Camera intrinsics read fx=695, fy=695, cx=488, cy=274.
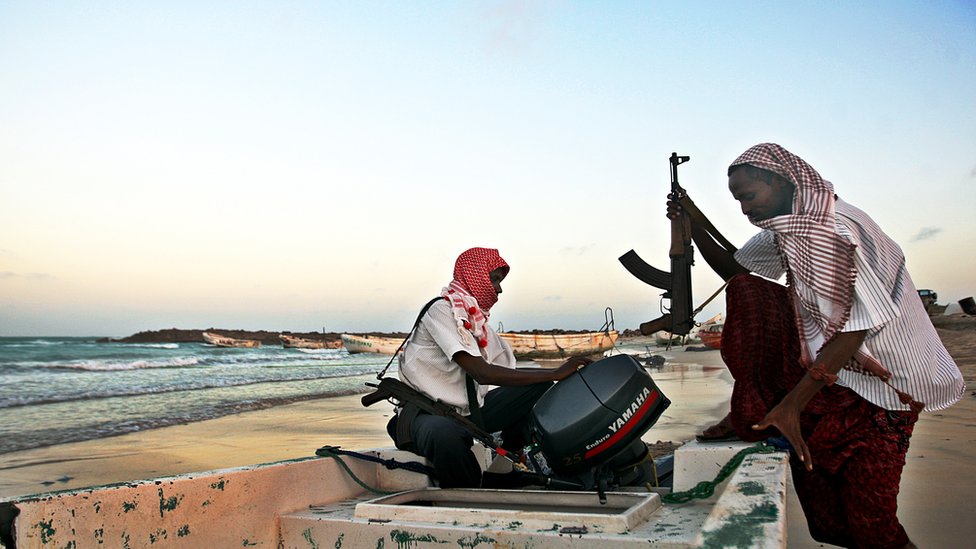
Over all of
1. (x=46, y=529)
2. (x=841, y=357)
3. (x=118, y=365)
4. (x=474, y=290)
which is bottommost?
(x=118, y=365)

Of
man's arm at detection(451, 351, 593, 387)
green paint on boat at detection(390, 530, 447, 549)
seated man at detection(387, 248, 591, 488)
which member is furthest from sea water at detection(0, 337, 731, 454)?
green paint on boat at detection(390, 530, 447, 549)

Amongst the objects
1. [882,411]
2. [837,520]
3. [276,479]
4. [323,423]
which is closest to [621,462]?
[837,520]

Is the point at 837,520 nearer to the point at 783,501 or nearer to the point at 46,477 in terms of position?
the point at 783,501

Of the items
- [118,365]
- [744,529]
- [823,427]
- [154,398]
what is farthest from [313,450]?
[118,365]

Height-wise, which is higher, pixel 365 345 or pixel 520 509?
pixel 520 509

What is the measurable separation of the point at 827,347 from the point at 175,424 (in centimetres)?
925

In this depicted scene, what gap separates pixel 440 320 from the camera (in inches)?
134

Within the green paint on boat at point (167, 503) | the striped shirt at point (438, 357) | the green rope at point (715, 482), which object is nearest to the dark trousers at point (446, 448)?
the striped shirt at point (438, 357)

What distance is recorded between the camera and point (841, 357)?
2219 millimetres

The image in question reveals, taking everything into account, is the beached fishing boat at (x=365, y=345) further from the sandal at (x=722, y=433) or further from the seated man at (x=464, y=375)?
the sandal at (x=722, y=433)

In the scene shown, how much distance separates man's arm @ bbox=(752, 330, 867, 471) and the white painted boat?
93 millimetres

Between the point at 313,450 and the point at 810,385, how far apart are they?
19.5ft

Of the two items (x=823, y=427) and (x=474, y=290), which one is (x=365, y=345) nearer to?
(x=474, y=290)

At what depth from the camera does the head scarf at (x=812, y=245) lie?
2262 mm
